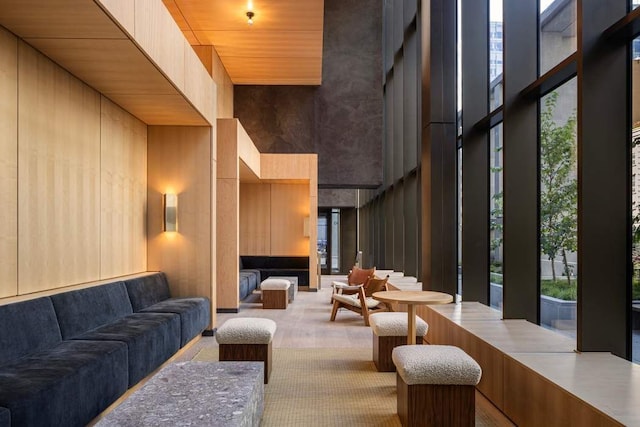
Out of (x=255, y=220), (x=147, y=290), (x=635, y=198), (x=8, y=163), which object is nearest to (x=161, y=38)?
(x=8, y=163)

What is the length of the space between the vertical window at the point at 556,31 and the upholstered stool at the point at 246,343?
330cm

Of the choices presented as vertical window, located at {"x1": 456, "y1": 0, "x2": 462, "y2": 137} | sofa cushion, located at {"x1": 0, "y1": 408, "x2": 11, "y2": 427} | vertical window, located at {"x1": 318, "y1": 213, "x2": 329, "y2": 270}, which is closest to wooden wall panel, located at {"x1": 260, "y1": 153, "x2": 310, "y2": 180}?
vertical window, located at {"x1": 456, "y1": 0, "x2": 462, "y2": 137}

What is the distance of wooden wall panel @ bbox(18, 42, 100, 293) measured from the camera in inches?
163

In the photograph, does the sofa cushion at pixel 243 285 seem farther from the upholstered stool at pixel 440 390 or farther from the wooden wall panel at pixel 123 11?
the upholstered stool at pixel 440 390

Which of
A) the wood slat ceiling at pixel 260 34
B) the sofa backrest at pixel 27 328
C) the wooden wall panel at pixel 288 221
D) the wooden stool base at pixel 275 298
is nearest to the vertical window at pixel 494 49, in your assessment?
the wood slat ceiling at pixel 260 34

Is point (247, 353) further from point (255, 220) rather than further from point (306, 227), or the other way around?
point (255, 220)

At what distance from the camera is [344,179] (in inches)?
509

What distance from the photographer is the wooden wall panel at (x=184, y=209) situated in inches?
262

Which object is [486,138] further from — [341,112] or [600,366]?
[341,112]

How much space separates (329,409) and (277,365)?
137 cm

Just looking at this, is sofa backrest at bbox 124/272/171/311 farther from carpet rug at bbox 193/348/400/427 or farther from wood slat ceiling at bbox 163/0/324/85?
wood slat ceiling at bbox 163/0/324/85

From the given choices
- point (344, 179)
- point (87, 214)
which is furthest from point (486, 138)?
point (344, 179)

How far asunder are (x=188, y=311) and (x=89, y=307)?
1.22m

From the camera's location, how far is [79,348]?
373 centimetres
